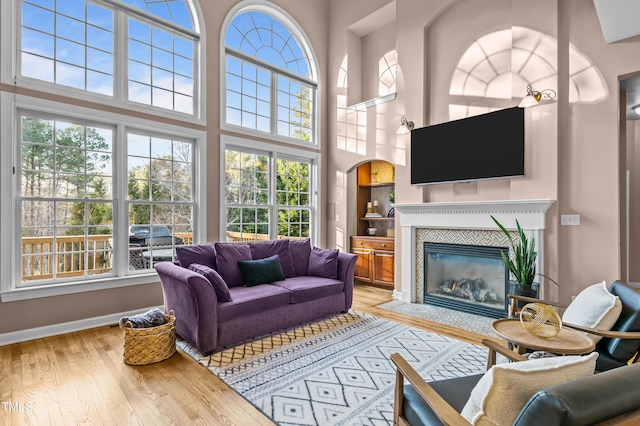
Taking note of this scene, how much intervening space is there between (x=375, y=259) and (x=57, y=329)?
437cm

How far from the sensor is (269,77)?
18.1 ft

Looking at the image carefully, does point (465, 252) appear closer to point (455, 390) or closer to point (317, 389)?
point (317, 389)

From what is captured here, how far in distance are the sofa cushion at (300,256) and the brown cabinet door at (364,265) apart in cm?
169

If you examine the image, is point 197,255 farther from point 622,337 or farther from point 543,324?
point 622,337

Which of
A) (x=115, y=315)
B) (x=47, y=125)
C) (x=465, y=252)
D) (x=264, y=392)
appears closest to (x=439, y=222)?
(x=465, y=252)

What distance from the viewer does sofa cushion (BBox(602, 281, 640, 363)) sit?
6.67 ft

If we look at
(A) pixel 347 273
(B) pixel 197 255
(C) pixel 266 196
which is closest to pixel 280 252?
(A) pixel 347 273

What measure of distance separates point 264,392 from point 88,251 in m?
2.74

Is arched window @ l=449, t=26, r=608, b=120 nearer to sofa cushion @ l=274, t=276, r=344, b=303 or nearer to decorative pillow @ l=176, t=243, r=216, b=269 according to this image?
sofa cushion @ l=274, t=276, r=344, b=303

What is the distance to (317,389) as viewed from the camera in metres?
2.42

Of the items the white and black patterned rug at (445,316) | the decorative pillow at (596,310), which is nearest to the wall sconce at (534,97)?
the decorative pillow at (596,310)

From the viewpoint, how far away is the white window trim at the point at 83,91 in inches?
127

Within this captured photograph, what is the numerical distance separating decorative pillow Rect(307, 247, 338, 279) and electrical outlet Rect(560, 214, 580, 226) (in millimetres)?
2570

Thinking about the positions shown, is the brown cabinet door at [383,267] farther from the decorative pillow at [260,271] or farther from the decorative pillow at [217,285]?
the decorative pillow at [217,285]
